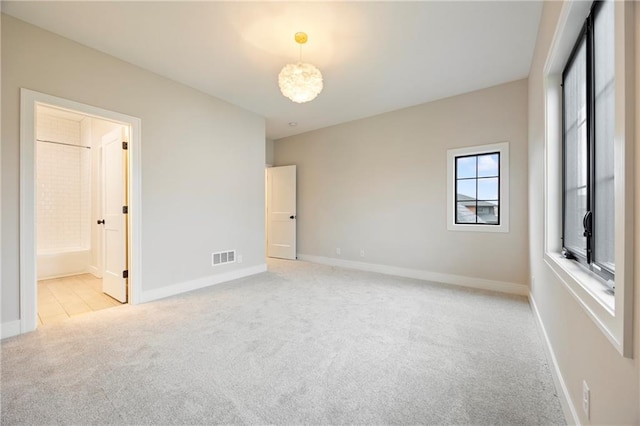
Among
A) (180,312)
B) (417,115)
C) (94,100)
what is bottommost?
(180,312)

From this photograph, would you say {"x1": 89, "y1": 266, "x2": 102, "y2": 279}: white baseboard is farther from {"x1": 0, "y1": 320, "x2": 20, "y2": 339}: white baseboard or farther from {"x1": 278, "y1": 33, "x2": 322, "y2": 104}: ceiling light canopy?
{"x1": 278, "y1": 33, "x2": 322, "y2": 104}: ceiling light canopy

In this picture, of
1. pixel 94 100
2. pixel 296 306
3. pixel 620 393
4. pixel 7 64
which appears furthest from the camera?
pixel 296 306

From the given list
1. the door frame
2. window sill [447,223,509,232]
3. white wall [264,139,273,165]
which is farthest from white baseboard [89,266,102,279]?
window sill [447,223,509,232]

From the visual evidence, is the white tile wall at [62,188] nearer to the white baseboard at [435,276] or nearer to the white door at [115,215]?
the white door at [115,215]

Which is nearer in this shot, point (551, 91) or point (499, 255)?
point (551, 91)

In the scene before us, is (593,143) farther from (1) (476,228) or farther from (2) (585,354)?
(1) (476,228)

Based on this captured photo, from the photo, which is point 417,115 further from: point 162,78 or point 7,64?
point 7,64

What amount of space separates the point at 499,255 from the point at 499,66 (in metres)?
2.35

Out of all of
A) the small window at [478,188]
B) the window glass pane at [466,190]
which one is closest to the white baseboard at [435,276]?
the small window at [478,188]

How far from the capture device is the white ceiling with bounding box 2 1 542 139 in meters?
2.32

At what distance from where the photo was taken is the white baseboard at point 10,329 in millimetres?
2342

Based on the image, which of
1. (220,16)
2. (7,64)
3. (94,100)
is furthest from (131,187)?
(220,16)

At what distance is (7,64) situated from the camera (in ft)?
7.83

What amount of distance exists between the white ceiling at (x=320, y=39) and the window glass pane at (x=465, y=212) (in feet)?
5.25
